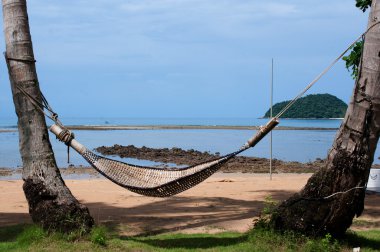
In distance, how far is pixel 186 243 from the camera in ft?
16.3

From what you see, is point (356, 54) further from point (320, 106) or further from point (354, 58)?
point (320, 106)

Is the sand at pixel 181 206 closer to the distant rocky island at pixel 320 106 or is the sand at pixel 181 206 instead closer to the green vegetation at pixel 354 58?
the green vegetation at pixel 354 58

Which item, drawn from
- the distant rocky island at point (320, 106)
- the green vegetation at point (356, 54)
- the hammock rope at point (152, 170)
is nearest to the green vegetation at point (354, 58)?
the green vegetation at point (356, 54)

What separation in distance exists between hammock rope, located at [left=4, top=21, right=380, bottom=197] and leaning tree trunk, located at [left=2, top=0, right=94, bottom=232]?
5cm

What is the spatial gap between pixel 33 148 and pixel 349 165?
2.73 metres

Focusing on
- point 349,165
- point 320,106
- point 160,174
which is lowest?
point 160,174

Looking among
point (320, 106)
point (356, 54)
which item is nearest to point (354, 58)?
point (356, 54)

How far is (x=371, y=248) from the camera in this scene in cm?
475

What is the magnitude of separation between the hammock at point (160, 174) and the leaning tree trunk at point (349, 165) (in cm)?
60

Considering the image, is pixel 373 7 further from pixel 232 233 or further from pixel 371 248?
pixel 232 233

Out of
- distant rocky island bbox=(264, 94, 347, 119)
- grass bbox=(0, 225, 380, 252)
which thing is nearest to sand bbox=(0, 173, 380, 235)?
grass bbox=(0, 225, 380, 252)

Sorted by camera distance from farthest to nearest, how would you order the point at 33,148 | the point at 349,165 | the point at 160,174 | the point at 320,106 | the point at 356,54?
the point at 320,106
the point at 356,54
the point at 33,148
the point at 160,174
the point at 349,165

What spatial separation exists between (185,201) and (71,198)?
3.60m

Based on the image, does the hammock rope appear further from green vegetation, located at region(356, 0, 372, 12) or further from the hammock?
green vegetation, located at region(356, 0, 372, 12)
